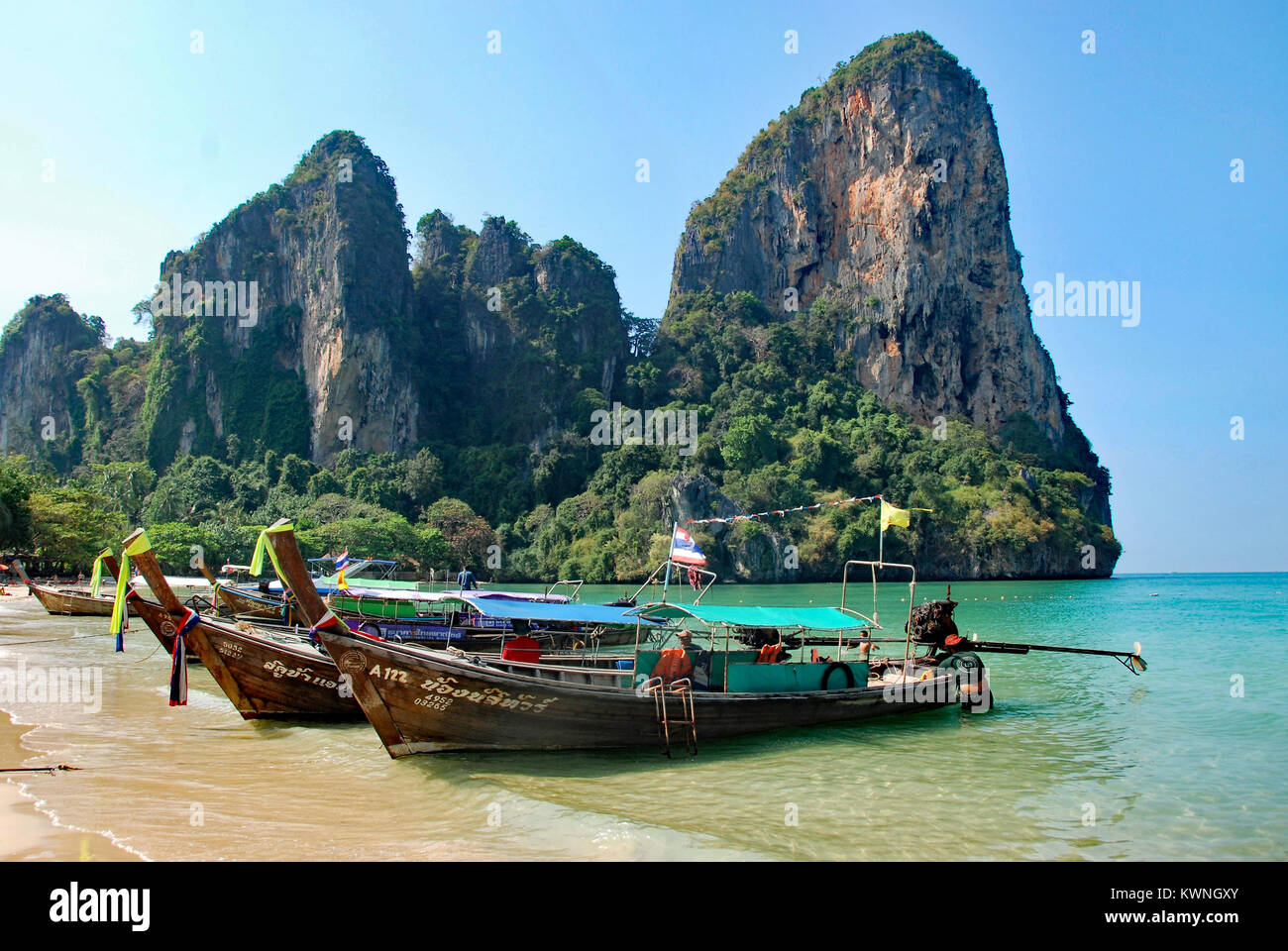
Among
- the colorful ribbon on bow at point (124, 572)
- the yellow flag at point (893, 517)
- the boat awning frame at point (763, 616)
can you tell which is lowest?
the boat awning frame at point (763, 616)

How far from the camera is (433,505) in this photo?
6769cm

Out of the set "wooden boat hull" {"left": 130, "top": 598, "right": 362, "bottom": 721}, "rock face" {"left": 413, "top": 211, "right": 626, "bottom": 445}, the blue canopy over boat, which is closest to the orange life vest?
the blue canopy over boat

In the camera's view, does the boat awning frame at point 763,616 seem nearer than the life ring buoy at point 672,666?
No

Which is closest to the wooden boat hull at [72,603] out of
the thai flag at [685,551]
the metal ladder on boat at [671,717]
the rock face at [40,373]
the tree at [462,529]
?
the thai flag at [685,551]

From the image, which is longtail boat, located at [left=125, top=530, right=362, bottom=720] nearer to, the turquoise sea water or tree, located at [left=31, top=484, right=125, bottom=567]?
the turquoise sea water

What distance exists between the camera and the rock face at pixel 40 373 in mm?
89375

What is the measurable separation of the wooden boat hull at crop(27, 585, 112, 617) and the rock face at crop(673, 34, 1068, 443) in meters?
71.5

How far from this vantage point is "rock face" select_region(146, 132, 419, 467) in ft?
251

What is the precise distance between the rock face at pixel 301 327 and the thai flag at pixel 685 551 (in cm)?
6662

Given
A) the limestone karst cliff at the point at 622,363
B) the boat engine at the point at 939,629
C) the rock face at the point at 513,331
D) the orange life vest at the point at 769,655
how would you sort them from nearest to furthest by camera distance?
the orange life vest at the point at 769,655, the boat engine at the point at 939,629, the limestone karst cliff at the point at 622,363, the rock face at the point at 513,331

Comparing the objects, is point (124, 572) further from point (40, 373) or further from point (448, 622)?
point (40, 373)

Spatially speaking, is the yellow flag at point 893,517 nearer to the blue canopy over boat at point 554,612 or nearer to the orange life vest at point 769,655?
the orange life vest at point 769,655
